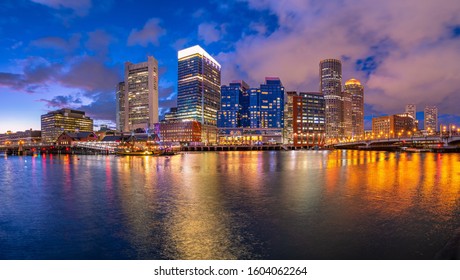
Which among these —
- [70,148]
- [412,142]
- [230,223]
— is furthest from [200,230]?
[412,142]

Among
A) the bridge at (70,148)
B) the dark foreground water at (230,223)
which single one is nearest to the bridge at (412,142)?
the dark foreground water at (230,223)

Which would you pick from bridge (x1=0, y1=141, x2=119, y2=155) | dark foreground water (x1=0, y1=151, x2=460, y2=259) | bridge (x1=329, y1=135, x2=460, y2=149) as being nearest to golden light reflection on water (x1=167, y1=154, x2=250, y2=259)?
dark foreground water (x1=0, y1=151, x2=460, y2=259)

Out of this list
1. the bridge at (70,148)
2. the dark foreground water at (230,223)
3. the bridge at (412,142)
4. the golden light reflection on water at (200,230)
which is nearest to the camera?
the golden light reflection on water at (200,230)

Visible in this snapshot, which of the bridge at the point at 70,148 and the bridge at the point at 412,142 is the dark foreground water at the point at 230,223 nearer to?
the bridge at the point at 412,142

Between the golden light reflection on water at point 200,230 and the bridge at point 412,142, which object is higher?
the bridge at point 412,142

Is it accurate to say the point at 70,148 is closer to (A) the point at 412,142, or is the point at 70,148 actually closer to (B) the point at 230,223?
(B) the point at 230,223

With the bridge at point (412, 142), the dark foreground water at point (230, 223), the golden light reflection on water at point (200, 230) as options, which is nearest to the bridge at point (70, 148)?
the dark foreground water at point (230, 223)

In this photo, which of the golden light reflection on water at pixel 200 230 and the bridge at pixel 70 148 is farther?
the bridge at pixel 70 148

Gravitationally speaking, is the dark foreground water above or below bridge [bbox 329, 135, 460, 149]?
below

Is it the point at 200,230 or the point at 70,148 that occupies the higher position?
the point at 70,148

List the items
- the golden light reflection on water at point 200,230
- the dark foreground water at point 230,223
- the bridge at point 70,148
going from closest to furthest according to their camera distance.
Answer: the golden light reflection on water at point 200,230 < the dark foreground water at point 230,223 < the bridge at point 70,148

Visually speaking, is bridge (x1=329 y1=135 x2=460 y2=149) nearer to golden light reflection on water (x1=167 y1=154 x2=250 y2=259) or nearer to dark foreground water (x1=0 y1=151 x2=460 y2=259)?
dark foreground water (x1=0 y1=151 x2=460 y2=259)
